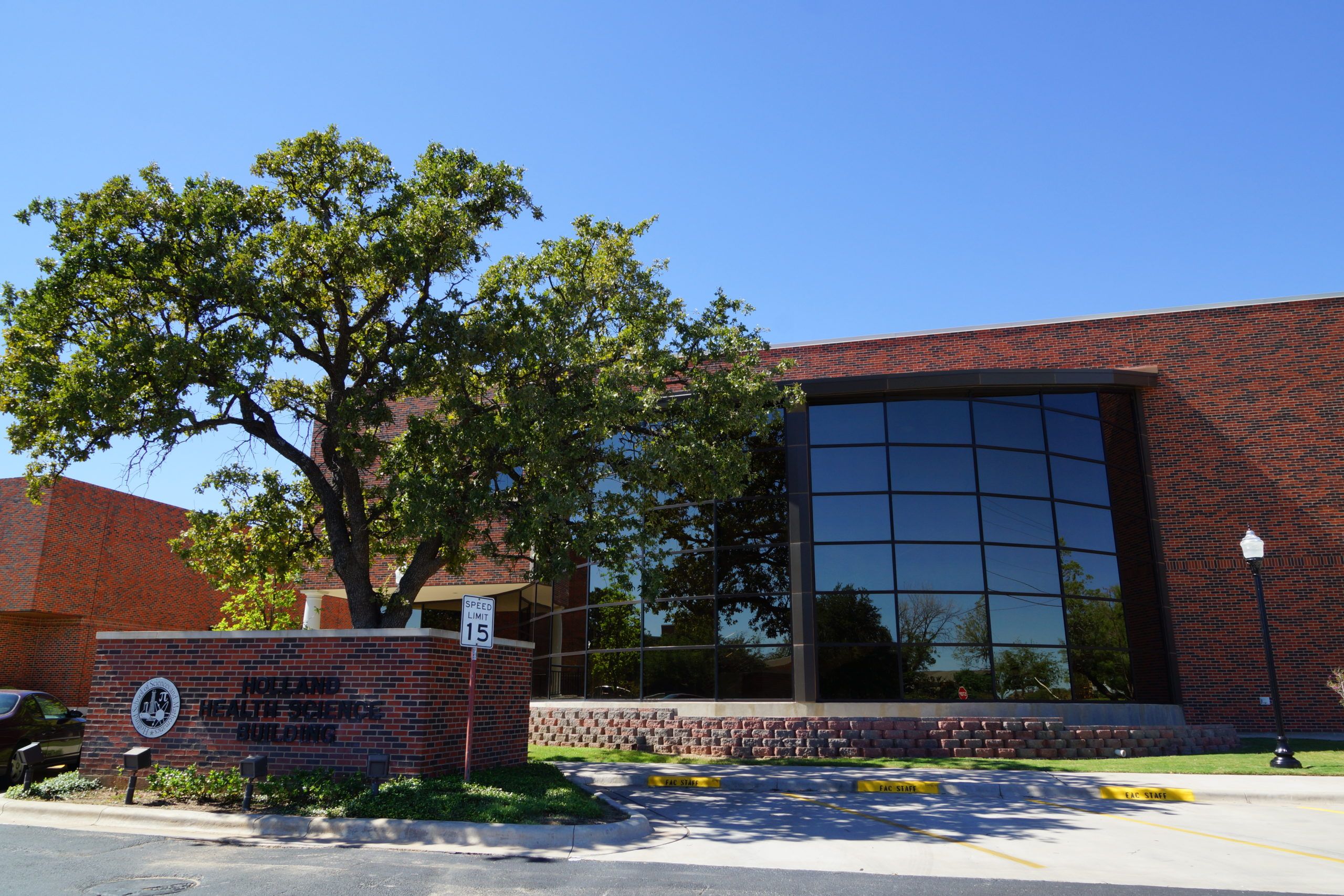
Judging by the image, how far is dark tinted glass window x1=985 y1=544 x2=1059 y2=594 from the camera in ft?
69.7

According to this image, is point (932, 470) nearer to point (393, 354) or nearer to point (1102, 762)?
point (1102, 762)

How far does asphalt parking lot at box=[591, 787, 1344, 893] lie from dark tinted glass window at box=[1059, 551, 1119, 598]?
8870 millimetres

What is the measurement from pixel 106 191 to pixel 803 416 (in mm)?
14739

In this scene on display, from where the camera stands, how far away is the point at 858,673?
67.4ft

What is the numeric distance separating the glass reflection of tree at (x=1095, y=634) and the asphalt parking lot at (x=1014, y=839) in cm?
802

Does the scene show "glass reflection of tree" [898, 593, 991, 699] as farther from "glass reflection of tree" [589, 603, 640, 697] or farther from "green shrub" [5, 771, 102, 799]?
"green shrub" [5, 771, 102, 799]

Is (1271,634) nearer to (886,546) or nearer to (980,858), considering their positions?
(886,546)

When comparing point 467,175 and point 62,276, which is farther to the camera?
point 467,175

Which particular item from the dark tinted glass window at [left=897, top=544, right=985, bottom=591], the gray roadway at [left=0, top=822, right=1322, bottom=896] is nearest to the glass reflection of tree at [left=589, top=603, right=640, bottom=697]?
the dark tinted glass window at [left=897, top=544, right=985, bottom=591]

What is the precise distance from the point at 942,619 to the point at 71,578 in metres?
27.6

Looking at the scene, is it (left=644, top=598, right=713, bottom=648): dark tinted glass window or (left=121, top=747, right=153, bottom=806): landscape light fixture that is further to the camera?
(left=644, top=598, right=713, bottom=648): dark tinted glass window

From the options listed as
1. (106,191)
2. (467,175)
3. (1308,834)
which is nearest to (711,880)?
(1308,834)

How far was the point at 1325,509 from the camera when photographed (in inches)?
937

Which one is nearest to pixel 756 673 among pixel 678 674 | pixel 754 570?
pixel 678 674
